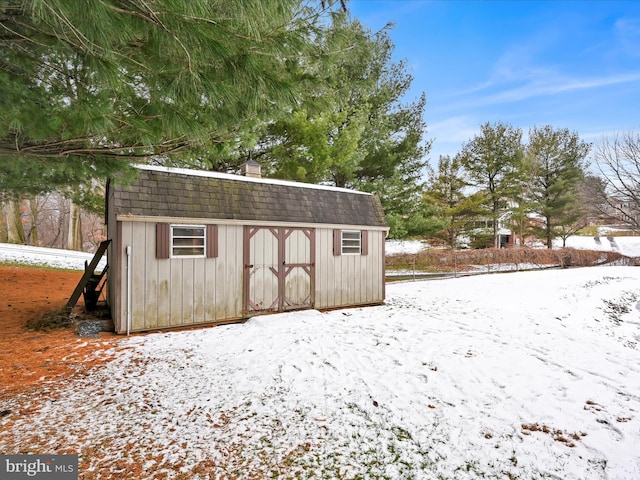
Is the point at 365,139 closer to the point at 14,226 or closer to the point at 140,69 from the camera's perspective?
the point at 140,69

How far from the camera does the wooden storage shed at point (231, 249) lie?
5.96m

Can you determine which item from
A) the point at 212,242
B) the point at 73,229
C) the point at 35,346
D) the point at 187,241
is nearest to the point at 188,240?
the point at 187,241

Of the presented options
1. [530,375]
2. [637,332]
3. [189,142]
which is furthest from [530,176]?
[189,142]

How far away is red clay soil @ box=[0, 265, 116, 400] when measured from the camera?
3.99m

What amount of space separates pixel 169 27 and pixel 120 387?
12.1 ft

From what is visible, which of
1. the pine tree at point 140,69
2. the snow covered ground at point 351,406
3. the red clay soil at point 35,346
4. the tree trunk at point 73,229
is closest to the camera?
the pine tree at point 140,69

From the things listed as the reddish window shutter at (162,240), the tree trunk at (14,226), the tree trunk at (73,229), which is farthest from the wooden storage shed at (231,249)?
the tree trunk at (14,226)

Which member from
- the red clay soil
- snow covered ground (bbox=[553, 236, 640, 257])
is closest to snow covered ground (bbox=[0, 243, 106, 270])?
the red clay soil

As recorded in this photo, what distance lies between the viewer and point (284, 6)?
7.88ft

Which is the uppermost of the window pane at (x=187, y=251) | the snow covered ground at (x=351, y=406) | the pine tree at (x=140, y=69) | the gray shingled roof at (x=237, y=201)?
the pine tree at (x=140, y=69)

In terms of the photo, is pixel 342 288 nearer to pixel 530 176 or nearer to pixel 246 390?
pixel 246 390

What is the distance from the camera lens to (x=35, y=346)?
5121mm

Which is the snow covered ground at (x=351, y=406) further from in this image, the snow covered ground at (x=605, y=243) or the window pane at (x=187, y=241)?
the snow covered ground at (x=605, y=243)

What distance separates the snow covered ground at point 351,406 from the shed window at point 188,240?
60.5 inches
